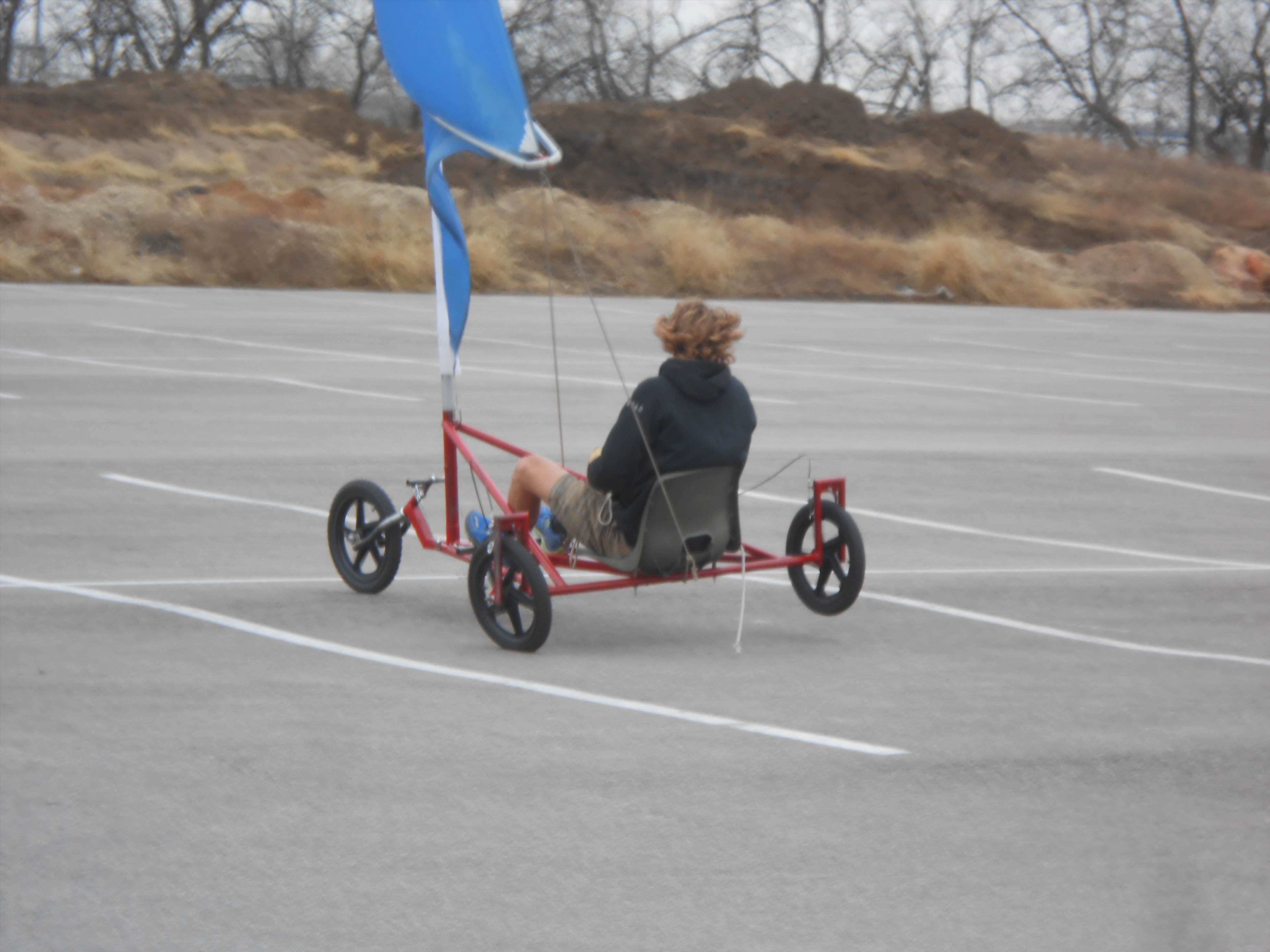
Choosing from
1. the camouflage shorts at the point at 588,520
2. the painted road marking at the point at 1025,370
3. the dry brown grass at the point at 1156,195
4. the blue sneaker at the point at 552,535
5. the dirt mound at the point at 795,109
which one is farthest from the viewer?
the dirt mound at the point at 795,109

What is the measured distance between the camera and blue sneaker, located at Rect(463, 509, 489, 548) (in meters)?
Answer: 7.50

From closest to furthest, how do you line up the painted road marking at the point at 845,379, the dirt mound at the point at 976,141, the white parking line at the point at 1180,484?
the white parking line at the point at 1180,484 → the painted road marking at the point at 845,379 → the dirt mound at the point at 976,141

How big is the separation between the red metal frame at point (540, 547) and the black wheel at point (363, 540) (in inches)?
4.7

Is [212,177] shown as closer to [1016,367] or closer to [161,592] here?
[1016,367]

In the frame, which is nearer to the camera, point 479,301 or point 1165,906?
point 1165,906

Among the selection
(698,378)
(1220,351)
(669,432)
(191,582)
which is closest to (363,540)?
(191,582)

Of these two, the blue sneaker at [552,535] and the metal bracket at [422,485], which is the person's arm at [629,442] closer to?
the blue sneaker at [552,535]

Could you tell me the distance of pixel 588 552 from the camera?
7250 millimetres

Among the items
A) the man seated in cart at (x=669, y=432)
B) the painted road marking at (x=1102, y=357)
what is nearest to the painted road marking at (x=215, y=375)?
the man seated in cart at (x=669, y=432)

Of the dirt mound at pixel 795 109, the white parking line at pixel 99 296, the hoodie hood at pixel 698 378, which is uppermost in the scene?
the dirt mound at pixel 795 109

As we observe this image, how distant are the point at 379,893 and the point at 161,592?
3830 millimetres

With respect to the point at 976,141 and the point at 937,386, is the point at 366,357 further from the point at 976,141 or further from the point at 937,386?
the point at 976,141

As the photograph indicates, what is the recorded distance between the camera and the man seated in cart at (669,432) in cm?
684

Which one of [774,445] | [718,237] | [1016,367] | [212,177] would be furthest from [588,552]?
[212,177]
